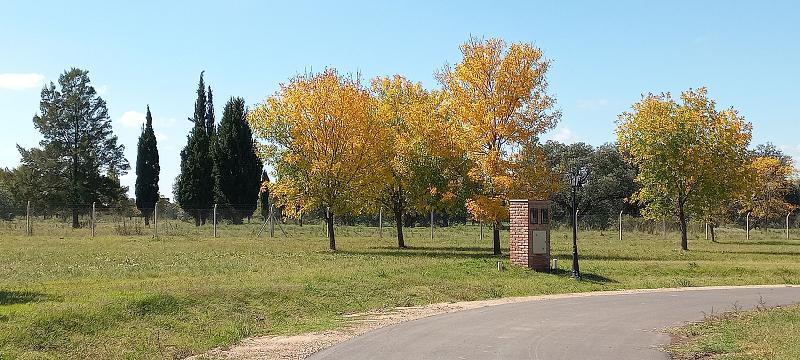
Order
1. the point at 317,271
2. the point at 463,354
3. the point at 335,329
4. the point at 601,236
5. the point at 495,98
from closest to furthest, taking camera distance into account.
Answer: the point at 463,354, the point at 335,329, the point at 317,271, the point at 495,98, the point at 601,236

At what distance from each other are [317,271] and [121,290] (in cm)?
787

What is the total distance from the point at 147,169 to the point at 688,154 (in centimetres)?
5654

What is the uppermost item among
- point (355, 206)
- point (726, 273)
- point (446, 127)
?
point (446, 127)

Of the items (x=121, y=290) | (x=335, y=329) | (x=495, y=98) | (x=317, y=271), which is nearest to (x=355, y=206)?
(x=495, y=98)

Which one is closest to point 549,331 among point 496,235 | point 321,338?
point 321,338

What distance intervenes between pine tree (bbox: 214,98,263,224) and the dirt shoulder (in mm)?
52490

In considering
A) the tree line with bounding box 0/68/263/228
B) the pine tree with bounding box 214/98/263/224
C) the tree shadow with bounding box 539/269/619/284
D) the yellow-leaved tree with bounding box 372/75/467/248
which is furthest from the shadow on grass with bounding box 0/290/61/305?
the pine tree with bounding box 214/98/263/224

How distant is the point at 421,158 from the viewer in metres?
38.9

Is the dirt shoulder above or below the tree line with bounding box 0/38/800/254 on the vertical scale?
below

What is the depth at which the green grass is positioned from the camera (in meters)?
11.3

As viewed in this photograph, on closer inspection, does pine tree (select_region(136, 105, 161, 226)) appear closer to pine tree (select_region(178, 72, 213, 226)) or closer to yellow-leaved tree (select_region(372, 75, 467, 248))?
pine tree (select_region(178, 72, 213, 226))

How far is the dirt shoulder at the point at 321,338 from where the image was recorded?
1245 cm

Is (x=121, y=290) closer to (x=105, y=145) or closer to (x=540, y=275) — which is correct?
(x=540, y=275)

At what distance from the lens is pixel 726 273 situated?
2911 cm
